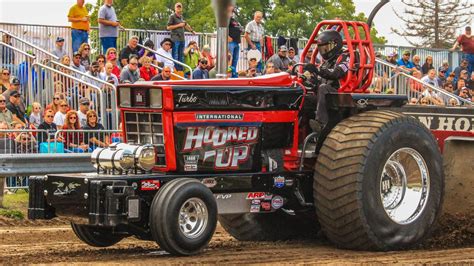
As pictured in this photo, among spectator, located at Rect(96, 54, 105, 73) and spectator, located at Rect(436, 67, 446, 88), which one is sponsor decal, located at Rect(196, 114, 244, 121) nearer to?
spectator, located at Rect(96, 54, 105, 73)

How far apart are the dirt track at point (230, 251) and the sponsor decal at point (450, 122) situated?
1.57 meters

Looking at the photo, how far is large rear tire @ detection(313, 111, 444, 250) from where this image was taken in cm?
995

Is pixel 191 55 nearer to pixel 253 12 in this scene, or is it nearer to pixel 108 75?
pixel 108 75

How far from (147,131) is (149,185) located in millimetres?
735

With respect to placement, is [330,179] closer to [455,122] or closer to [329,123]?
[329,123]

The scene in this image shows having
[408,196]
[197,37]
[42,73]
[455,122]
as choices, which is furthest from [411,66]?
[408,196]

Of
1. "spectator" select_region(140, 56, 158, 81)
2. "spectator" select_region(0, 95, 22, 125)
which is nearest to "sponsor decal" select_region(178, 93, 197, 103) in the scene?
"spectator" select_region(0, 95, 22, 125)

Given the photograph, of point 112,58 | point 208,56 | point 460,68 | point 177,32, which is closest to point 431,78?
point 460,68

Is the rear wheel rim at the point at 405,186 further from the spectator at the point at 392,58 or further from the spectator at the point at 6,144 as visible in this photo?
the spectator at the point at 392,58

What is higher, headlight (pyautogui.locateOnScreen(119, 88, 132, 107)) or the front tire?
headlight (pyautogui.locateOnScreen(119, 88, 132, 107))

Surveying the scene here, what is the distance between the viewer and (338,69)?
1054cm

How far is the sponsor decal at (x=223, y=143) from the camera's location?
32.4ft

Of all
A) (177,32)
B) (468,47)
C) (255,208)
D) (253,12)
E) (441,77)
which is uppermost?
(253,12)

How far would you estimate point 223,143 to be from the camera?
1010 cm
